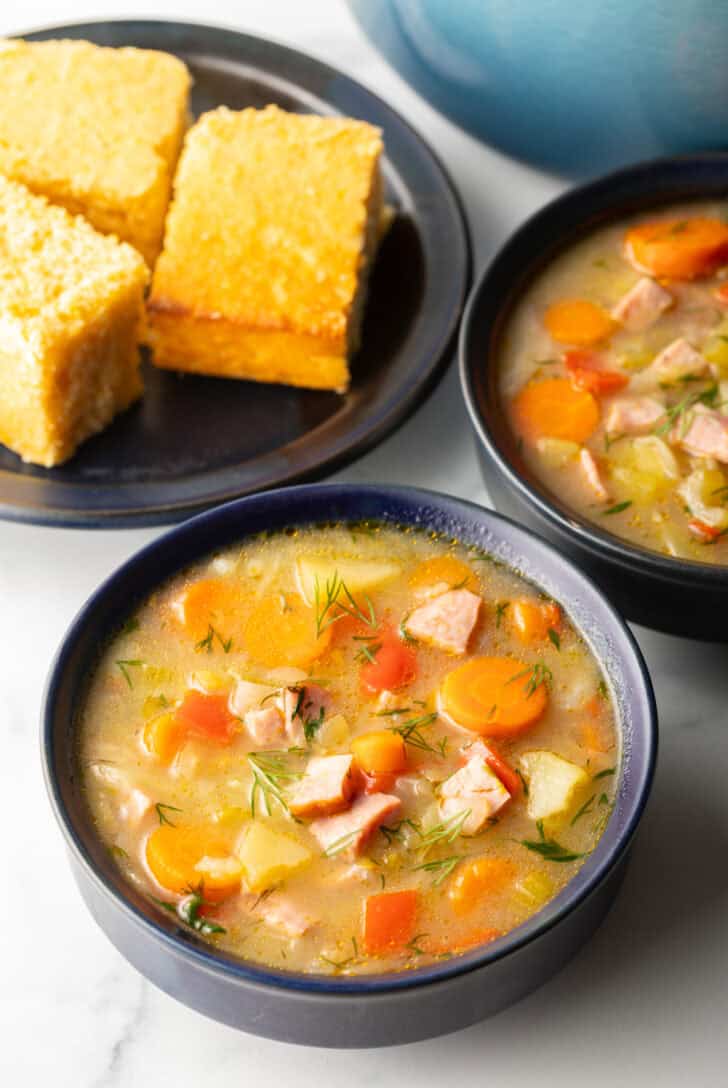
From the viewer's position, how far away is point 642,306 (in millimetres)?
3092

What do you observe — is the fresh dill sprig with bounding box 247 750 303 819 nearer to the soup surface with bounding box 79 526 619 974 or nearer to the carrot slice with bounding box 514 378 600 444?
the soup surface with bounding box 79 526 619 974

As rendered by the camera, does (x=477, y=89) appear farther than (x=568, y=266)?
Yes

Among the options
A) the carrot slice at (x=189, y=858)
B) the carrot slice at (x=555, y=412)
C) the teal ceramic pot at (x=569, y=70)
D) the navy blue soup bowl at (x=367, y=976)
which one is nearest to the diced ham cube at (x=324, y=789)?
the carrot slice at (x=189, y=858)

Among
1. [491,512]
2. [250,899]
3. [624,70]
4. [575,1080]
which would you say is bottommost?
[575,1080]

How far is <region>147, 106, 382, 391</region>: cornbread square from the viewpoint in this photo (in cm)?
320

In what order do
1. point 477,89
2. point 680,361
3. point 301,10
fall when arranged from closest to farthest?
point 680,361 → point 477,89 → point 301,10

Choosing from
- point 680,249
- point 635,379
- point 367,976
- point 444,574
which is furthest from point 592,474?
point 367,976

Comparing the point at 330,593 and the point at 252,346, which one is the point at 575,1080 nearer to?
the point at 330,593

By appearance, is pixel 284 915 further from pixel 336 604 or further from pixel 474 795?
pixel 336 604

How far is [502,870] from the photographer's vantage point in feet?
7.19

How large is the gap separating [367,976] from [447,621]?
64 cm

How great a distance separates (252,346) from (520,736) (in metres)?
1.21

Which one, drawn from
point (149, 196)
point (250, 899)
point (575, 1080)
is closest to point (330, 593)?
point (250, 899)

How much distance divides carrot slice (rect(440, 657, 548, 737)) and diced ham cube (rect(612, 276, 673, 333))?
94 cm
